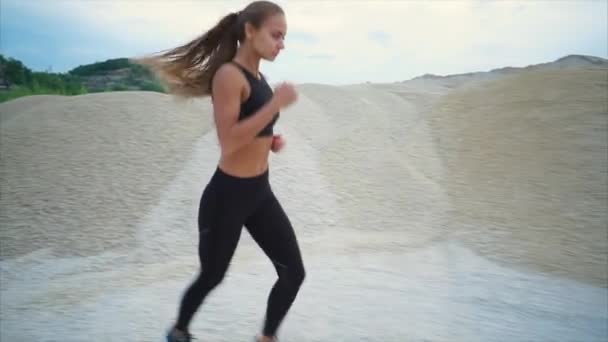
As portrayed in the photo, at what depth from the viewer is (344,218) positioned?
23.1ft

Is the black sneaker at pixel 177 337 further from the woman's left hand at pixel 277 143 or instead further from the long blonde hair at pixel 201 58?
the long blonde hair at pixel 201 58

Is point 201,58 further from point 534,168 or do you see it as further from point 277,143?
point 534,168

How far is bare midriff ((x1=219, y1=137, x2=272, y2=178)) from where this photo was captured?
8.44 ft

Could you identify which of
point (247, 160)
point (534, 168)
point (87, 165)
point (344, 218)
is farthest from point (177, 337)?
point (534, 168)

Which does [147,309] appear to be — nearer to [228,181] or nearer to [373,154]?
[228,181]

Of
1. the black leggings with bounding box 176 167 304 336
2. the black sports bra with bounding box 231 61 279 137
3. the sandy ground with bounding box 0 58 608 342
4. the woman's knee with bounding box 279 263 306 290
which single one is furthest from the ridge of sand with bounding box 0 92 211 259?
the black sports bra with bounding box 231 61 279 137

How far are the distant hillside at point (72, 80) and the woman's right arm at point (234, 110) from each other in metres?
10.3

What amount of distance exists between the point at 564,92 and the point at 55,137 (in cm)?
964

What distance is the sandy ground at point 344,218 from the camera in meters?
4.17

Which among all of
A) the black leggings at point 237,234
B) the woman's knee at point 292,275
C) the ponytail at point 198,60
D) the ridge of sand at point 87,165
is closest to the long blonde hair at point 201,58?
the ponytail at point 198,60


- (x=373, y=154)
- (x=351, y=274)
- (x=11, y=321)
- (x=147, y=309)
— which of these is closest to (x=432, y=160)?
(x=373, y=154)

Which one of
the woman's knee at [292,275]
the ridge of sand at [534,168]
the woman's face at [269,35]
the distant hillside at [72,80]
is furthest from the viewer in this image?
the distant hillside at [72,80]

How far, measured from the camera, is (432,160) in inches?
361

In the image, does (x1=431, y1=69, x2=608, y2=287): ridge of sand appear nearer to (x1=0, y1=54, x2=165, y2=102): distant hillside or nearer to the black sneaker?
the black sneaker
